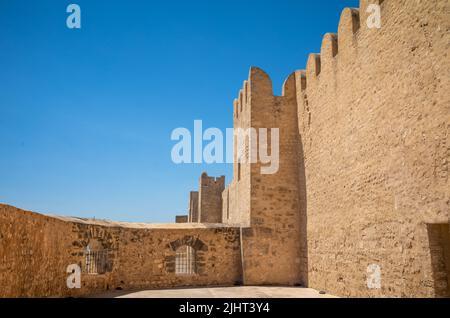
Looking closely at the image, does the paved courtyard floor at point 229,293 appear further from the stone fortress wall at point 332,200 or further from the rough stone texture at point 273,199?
the rough stone texture at point 273,199

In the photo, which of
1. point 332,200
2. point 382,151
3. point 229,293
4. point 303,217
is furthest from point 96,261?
point 382,151

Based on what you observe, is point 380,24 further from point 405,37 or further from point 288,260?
point 288,260

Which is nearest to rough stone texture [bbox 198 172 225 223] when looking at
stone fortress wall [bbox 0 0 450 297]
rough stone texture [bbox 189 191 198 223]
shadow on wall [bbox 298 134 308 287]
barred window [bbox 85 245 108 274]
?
rough stone texture [bbox 189 191 198 223]

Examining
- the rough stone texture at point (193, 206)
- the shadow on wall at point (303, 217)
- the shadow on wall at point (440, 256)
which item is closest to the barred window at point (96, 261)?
the shadow on wall at point (303, 217)

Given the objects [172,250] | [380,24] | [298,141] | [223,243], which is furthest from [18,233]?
[298,141]

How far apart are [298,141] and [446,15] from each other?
7043 mm

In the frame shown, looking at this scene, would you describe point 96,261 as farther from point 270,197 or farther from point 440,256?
point 440,256

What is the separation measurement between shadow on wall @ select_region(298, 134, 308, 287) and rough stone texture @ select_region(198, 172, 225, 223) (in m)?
10.0

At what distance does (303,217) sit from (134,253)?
17.6 ft

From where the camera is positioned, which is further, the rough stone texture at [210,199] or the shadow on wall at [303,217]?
the rough stone texture at [210,199]

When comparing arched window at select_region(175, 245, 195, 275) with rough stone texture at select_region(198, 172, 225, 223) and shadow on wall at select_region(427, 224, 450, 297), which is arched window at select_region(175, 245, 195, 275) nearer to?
rough stone texture at select_region(198, 172, 225, 223)

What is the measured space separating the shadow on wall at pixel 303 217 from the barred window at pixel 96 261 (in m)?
5.93

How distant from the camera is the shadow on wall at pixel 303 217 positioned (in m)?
11.7

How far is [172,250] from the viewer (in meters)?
12.3
